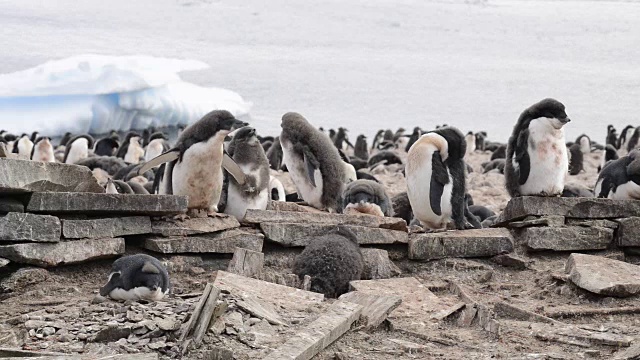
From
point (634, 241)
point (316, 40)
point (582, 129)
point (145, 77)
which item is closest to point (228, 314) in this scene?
point (634, 241)

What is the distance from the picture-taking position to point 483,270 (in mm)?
6203

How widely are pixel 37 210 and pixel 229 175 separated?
6.98ft

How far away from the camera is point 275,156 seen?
1648cm

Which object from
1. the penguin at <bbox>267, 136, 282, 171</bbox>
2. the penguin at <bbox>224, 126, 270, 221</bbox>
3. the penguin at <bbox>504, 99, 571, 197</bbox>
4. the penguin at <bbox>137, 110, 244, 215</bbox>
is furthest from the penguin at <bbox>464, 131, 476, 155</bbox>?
the penguin at <bbox>137, 110, 244, 215</bbox>

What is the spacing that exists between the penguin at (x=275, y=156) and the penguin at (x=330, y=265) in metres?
10.6

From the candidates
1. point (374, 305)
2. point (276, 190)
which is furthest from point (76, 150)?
point (374, 305)

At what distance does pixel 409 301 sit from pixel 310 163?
312 centimetres

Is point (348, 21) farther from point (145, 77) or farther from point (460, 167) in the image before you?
point (460, 167)

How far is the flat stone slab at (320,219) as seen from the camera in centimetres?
619

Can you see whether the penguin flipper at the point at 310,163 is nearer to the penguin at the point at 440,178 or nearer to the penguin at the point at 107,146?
the penguin at the point at 440,178

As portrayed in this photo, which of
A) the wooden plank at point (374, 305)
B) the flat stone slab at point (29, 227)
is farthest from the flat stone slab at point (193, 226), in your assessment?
the wooden plank at point (374, 305)

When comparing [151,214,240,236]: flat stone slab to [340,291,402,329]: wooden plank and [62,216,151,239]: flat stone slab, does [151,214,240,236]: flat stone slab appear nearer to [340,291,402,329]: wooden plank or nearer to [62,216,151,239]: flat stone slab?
[62,216,151,239]: flat stone slab

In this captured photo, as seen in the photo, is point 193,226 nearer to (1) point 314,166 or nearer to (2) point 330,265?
(2) point 330,265

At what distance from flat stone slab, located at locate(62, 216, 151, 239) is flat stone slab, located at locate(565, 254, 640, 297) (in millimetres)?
2523
